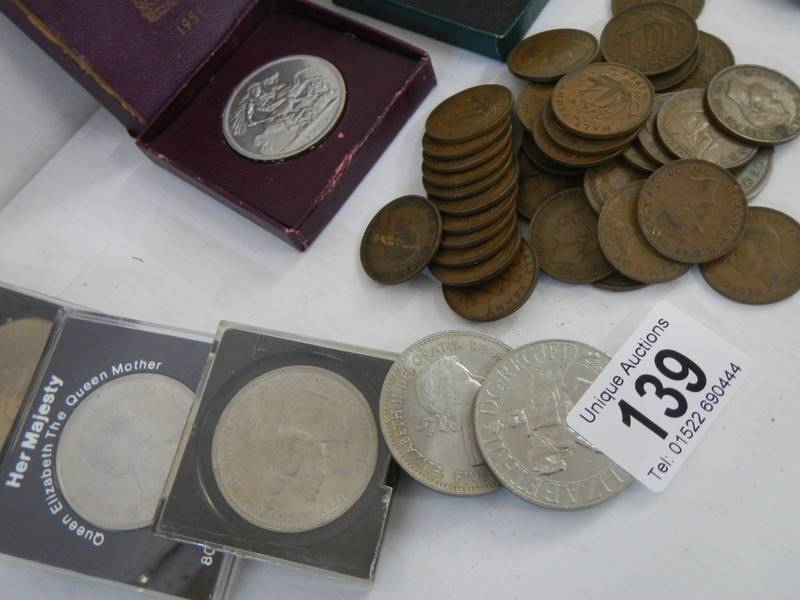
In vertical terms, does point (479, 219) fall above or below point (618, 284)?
above

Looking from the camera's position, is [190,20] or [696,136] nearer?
[696,136]

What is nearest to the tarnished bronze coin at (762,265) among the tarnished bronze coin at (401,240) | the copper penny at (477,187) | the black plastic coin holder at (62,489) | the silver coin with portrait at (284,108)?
the copper penny at (477,187)

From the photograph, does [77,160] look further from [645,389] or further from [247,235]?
[645,389]

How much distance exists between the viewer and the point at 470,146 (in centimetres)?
147

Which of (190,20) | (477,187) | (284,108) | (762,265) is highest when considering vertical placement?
(190,20)

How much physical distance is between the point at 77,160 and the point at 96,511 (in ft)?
3.32

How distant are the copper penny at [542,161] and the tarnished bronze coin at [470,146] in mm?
113

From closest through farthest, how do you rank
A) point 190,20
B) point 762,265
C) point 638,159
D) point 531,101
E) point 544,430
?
1. point 544,430
2. point 762,265
3. point 638,159
4. point 531,101
5. point 190,20

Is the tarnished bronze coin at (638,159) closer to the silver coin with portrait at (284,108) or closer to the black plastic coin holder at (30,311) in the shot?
the silver coin with portrait at (284,108)

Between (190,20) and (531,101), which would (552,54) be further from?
(190,20)

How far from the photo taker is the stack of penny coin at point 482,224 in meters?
1.43

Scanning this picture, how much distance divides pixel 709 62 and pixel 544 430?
1.05 meters

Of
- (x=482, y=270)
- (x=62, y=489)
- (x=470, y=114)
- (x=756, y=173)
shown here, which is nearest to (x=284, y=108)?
(x=470, y=114)

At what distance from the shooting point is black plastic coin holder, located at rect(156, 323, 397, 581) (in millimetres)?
1261
